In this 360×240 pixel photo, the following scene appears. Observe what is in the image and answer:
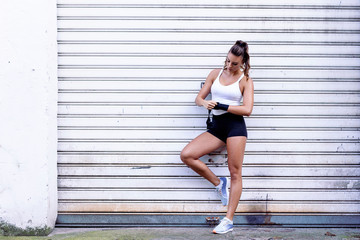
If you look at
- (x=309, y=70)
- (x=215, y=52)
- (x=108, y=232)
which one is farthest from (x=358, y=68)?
(x=108, y=232)

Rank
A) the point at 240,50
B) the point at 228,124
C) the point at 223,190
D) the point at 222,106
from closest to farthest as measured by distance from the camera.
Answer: the point at 240,50
the point at 222,106
the point at 228,124
the point at 223,190

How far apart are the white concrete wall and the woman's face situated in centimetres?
204

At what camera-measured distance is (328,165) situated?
16.4 ft

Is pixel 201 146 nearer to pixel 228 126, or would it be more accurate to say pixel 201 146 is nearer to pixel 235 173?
pixel 228 126

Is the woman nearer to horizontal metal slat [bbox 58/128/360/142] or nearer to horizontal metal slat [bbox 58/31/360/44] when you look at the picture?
horizontal metal slat [bbox 58/128/360/142]

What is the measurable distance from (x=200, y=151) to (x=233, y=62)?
43.5 inches

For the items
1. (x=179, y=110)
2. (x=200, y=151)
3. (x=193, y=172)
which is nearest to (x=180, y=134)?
(x=179, y=110)

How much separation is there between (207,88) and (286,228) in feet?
6.61

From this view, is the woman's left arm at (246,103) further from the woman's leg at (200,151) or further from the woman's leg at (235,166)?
the woman's leg at (200,151)

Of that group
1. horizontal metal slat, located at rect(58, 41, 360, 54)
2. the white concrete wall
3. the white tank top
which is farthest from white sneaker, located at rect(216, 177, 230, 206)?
the white concrete wall

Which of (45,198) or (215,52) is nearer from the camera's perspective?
(45,198)

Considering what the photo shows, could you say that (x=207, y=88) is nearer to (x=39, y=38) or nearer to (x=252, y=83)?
(x=252, y=83)

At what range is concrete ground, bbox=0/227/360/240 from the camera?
4562 millimetres

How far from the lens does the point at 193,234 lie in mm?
4688
